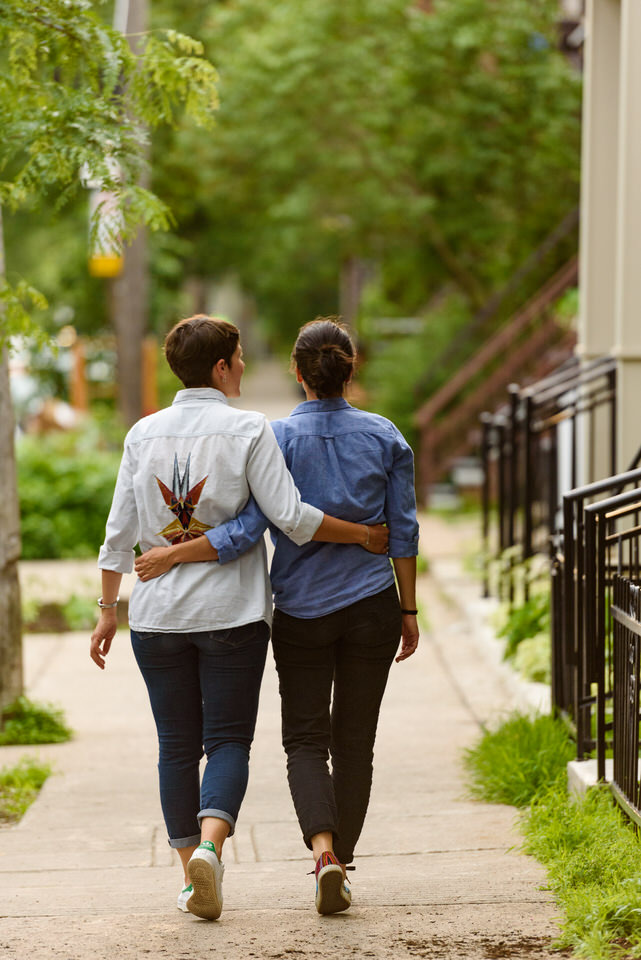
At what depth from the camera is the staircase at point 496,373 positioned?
1432 cm

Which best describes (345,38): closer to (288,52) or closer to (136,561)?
(288,52)

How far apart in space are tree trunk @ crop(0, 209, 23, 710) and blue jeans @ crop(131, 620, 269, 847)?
263cm

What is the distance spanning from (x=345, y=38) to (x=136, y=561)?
546 inches

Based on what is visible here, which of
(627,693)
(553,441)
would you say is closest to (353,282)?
(553,441)

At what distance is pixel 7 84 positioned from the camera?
554 cm

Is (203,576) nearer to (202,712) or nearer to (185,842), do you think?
(202,712)

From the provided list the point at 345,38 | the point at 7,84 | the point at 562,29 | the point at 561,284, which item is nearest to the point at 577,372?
the point at 7,84

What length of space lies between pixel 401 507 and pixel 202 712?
84cm

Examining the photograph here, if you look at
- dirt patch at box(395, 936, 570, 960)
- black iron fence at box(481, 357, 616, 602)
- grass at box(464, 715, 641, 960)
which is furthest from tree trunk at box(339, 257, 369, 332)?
dirt patch at box(395, 936, 570, 960)

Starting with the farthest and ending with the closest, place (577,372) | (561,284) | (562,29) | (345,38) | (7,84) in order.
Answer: (345,38) < (562,29) < (561,284) < (577,372) < (7,84)

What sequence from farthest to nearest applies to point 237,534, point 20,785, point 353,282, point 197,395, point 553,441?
point 353,282
point 553,441
point 20,785
point 197,395
point 237,534

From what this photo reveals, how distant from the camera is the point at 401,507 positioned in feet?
13.1

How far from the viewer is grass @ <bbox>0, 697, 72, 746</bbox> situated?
6359 mm

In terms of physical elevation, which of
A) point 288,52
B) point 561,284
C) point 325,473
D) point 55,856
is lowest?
point 55,856
